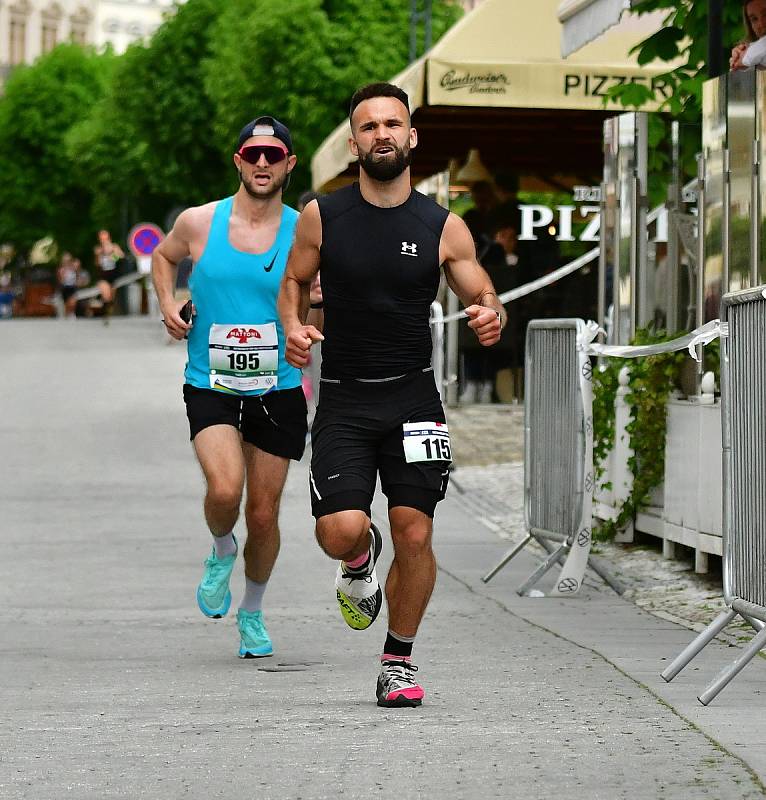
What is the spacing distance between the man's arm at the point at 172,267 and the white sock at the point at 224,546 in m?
0.76

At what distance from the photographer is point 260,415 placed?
26.2ft

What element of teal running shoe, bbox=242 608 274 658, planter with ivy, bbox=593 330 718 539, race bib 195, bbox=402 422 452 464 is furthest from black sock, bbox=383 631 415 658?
planter with ivy, bbox=593 330 718 539

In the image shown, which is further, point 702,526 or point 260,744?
point 702,526

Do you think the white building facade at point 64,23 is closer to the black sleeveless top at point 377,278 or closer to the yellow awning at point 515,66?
the yellow awning at point 515,66

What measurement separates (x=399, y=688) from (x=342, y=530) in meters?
0.52

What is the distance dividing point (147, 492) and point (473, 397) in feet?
26.0

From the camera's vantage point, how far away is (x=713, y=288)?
9.77 meters

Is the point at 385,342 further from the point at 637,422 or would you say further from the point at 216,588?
the point at 637,422

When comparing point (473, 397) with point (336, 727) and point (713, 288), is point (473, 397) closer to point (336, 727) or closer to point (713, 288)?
point (713, 288)

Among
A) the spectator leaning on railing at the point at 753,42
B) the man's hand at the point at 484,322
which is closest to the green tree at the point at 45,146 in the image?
the spectator leaning on railing at the point at 753,42

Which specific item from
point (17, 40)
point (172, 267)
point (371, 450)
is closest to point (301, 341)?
point (371, 450)

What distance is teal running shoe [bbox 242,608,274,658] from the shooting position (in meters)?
7.87

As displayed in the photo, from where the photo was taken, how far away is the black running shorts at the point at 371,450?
6.80 metres

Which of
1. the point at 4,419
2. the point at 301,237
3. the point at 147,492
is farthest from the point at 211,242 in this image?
the point at 4,419
